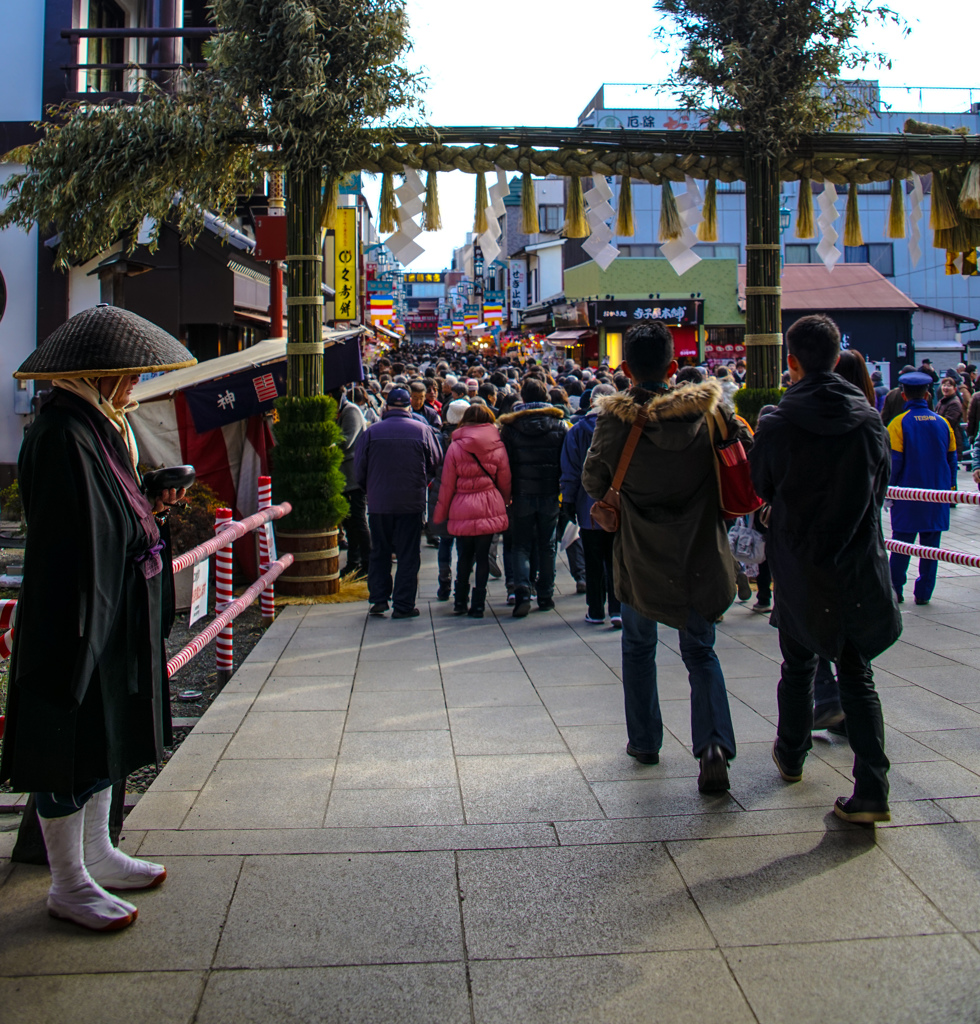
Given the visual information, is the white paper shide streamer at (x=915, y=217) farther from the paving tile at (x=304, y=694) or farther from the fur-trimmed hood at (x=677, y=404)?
the paving tile at (x=304, y=694)

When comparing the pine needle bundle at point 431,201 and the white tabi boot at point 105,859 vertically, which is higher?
the pine needle bundle at point 431,201

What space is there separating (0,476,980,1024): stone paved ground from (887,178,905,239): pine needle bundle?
4.33 meters

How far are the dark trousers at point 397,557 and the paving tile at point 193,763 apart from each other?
3.01 m

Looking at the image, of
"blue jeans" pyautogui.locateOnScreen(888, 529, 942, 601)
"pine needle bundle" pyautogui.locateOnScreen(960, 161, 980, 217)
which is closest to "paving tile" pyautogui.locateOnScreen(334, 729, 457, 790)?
"blue jeans" pyautogui.locateOnScreen(888, 529, 942, 601)

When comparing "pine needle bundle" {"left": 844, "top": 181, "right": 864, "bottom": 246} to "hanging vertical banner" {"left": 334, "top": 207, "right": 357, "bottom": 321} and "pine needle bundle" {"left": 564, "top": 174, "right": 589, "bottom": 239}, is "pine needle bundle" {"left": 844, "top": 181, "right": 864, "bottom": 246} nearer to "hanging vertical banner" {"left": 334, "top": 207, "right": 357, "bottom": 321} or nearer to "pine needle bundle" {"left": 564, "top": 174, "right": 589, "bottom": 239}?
"pine needle bundle" {"left": 564, "top": 174, "right": 589, "bottom": 239}

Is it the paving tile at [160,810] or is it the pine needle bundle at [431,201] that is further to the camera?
the pine needle bundle at [431,201]

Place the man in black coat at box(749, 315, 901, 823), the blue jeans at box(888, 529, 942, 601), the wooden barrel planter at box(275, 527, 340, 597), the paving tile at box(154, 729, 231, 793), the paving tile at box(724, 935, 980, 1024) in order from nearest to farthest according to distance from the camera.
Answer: the paving tile at box(724, 935, 980, 1024), the man in black coat at box(749, 315, 901, 823), the paving tile at box(154, 729, 231, 793), the blue jeans at box(888, 529, 942, 601), the wooden barrel planter at box(275, 527, 340, 597)

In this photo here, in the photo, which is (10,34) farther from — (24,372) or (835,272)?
(835,272)

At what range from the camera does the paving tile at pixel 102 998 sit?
100.0 inches

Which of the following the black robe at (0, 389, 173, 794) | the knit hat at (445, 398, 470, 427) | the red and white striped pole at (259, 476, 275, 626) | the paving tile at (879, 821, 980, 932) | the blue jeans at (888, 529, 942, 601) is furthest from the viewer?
the knit hat at (445, 398, 470, 427)

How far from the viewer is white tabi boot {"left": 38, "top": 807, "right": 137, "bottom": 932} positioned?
2945mm

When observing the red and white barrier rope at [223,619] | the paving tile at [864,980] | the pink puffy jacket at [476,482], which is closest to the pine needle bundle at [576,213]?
the pink puffy jacket at [476,482]

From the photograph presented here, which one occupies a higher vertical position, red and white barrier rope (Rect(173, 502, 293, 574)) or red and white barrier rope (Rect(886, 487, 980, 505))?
red and white barrier rope (Rect(886, 487, 980, 505))

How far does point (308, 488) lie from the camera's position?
8.13m
